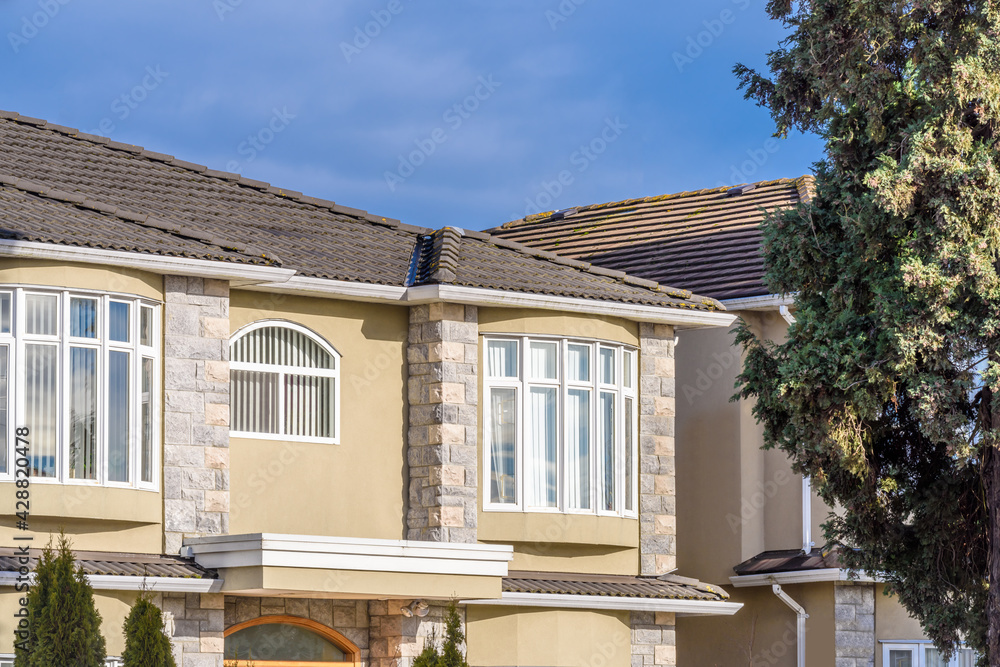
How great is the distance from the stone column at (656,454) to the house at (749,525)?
6.85ft

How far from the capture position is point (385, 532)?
19281 mm

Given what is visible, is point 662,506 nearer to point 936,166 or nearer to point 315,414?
point 315,414

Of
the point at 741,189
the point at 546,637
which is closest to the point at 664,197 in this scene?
the point at 741,189

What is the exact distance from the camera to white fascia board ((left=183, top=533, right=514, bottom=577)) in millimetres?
16531

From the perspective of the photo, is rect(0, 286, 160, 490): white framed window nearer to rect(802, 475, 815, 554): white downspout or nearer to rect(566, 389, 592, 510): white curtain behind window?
rect(566, 389, 592, 510): white curtain behind window

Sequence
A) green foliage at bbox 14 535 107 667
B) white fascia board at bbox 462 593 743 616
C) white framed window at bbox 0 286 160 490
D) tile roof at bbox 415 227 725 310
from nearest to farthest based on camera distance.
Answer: green foliage at bbox 14 535 107 667 < white framed window at bbox 0 286 160 490 < white fascia board at bbox 462 593 743 616 < tile roof at bbox 415 227 725 310

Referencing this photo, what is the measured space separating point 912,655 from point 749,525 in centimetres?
295

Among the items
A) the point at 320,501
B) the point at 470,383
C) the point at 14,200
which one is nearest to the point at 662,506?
the point at 470,383

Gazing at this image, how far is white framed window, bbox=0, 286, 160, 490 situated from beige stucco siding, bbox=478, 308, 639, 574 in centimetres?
443

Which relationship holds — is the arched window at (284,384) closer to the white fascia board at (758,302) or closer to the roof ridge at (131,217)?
the roof ridge at (131,217)

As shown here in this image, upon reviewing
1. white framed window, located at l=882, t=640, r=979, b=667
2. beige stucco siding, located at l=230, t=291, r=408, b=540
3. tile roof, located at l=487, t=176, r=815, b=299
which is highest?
tile roof, located at l=487, t=176, r=815, b=299

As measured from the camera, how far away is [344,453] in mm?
19125

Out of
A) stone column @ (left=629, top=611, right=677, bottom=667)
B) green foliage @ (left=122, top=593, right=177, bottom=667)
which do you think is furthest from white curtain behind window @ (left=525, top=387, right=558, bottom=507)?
green foliage @ (left=122, top=593, right=177, bottom=667)

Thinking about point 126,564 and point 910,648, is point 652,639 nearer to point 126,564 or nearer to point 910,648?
point 910,648
